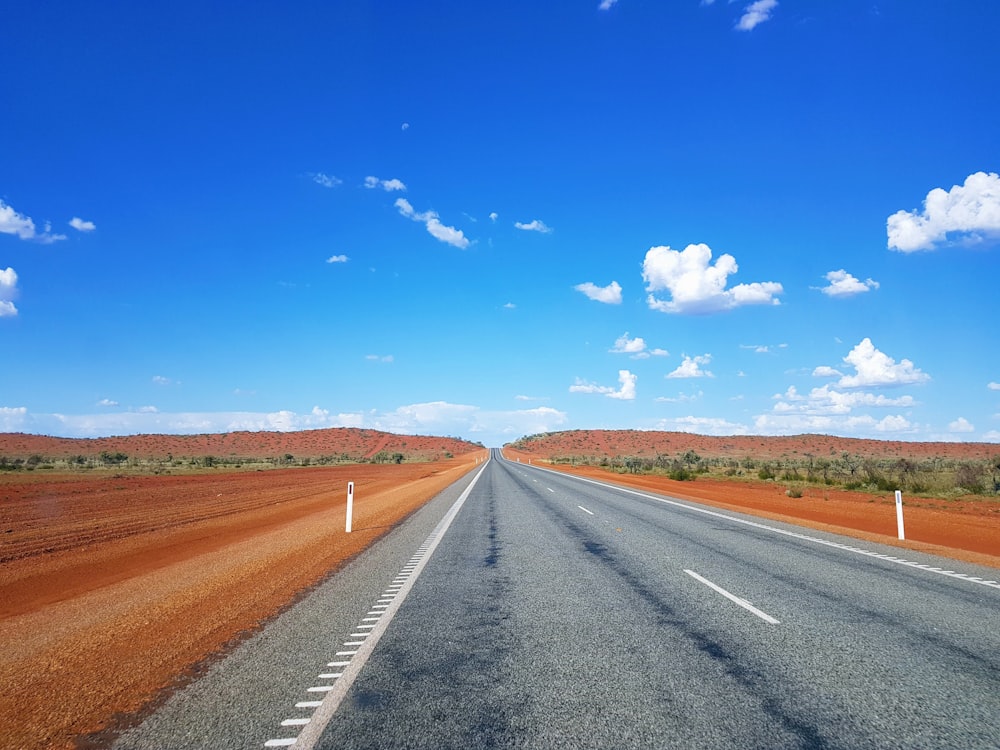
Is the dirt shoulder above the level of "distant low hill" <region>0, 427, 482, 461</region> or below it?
below

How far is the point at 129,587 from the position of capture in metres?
8.66

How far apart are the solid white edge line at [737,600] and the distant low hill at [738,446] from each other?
87163 mm

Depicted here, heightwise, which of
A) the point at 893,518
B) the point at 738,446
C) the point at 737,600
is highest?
the point at 738,446

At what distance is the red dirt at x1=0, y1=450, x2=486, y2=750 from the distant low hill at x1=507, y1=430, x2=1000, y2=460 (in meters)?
84.5

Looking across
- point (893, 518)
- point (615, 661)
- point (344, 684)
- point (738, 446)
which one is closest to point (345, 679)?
point (344, 684)

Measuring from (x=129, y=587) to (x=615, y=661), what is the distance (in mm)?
7587

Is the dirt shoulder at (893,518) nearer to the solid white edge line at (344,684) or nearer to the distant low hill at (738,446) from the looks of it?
the solid white edge line at (344,684)

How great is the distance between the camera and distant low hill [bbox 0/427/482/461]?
3484 inches

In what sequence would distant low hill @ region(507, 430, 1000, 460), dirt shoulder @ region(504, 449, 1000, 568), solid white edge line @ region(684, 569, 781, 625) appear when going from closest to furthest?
solid white edge line @ region(684, 569, 781, 625)
dirt shoulder @ region(504, 449, 1000, 568)
distant low hill @ region(507, 430, 1000, 460)

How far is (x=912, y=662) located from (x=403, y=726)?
14.0 ft

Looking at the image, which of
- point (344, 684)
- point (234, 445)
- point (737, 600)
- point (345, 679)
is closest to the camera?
point (344, 684)

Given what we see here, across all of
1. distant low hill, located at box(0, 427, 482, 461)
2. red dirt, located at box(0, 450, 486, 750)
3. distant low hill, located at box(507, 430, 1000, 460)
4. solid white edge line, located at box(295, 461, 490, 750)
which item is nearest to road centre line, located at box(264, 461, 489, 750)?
solid white edge line, located at box(295, 461, 490, 750)

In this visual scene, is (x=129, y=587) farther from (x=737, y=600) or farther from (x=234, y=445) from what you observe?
(x=234, y=445)

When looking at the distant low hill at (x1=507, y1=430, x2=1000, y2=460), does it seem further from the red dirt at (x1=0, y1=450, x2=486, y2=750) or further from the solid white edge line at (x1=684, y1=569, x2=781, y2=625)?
the solid white edge line at (x1=684, y1=569, x2=781, y2=625)
